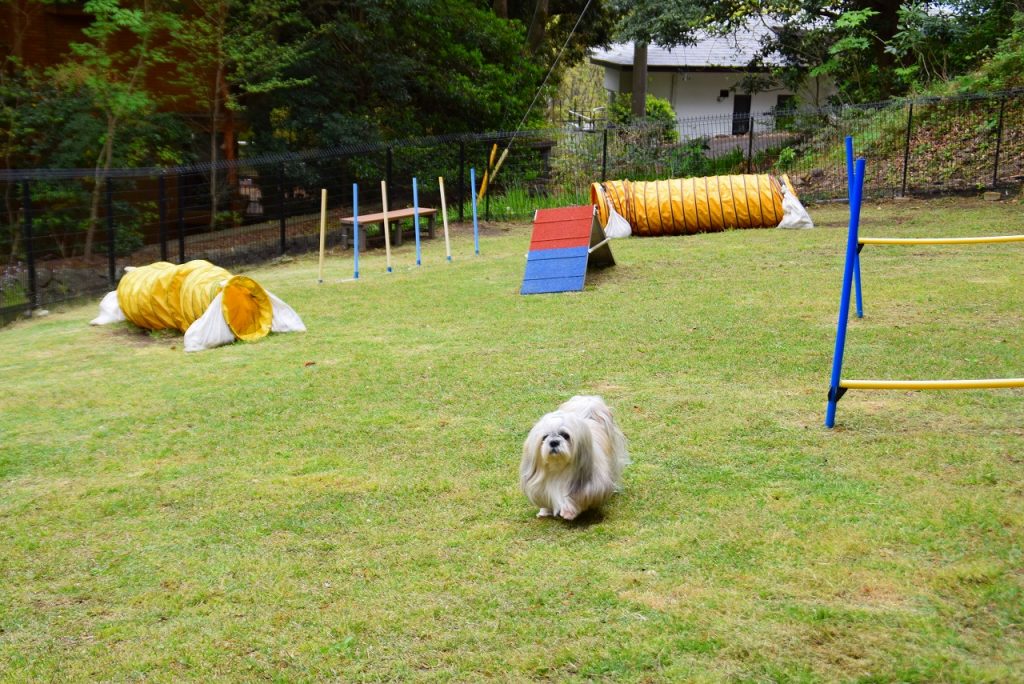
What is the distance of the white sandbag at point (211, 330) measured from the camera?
9930 mm

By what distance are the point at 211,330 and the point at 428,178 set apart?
12022 millimetres

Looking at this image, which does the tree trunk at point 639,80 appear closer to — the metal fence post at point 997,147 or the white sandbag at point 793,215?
the metal fence post at point 997,147

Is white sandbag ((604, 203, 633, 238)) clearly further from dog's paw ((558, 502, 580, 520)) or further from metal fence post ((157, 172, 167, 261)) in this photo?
dog's paw ((558, 502, 580, 520))

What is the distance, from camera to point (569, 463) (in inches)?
187

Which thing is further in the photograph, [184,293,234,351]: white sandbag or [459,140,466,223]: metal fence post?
[459,140,466,223]: metal fence post

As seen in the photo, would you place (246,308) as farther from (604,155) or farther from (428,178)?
(604,155)

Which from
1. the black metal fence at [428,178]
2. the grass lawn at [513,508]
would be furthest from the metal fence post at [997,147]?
the grass lawn at [513,508]

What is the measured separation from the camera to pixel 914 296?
10.3 meters

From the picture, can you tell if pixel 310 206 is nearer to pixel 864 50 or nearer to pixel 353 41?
pixel 353 41

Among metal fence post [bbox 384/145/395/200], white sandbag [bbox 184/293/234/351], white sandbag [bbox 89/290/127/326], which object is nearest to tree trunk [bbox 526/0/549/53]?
metal fence post [bbox 384/145/395/200]

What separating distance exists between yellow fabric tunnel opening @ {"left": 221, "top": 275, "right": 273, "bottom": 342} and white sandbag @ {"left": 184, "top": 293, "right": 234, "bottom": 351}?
5 centimetres

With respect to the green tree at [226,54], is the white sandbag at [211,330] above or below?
below

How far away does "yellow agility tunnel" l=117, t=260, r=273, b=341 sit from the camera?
10175mm

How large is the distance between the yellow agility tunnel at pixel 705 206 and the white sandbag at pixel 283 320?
7.10 m
